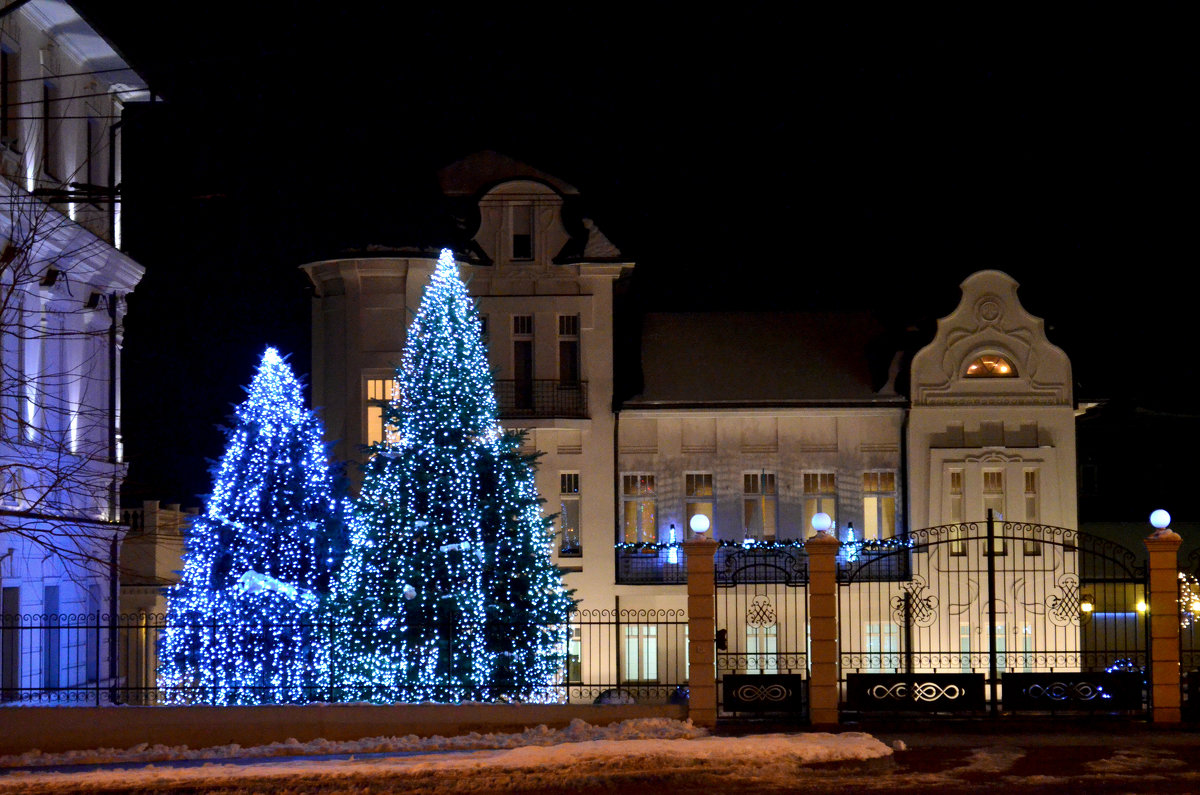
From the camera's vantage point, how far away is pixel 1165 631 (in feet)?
66.6

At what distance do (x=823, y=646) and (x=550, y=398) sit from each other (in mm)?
16010

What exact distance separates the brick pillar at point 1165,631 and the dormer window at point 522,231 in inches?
714

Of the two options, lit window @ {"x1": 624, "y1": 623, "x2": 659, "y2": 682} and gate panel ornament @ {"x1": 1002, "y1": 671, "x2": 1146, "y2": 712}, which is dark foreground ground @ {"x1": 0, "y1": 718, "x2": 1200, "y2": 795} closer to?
gate panel ornament @ {"x1": 1002, "y1": 671, "x2": 1146, "y2": 712}

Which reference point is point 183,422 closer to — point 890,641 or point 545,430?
point 545,430

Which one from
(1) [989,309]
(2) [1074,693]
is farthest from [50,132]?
(1) [989,309]

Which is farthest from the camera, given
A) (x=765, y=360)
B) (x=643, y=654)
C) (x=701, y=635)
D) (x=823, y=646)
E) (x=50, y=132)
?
(x=765, y=360)

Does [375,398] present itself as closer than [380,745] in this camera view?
No

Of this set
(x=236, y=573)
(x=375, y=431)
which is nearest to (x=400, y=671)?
(x=236, y=573)

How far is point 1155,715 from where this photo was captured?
20234 mm

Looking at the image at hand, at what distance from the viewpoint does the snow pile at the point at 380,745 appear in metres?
18.0

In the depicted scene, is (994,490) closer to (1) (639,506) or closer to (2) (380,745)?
(1) (639,506)

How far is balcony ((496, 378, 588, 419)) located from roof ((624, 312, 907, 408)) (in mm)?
1139

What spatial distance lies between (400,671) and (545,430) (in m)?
11.1

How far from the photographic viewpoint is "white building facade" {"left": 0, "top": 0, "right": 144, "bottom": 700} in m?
22.3
